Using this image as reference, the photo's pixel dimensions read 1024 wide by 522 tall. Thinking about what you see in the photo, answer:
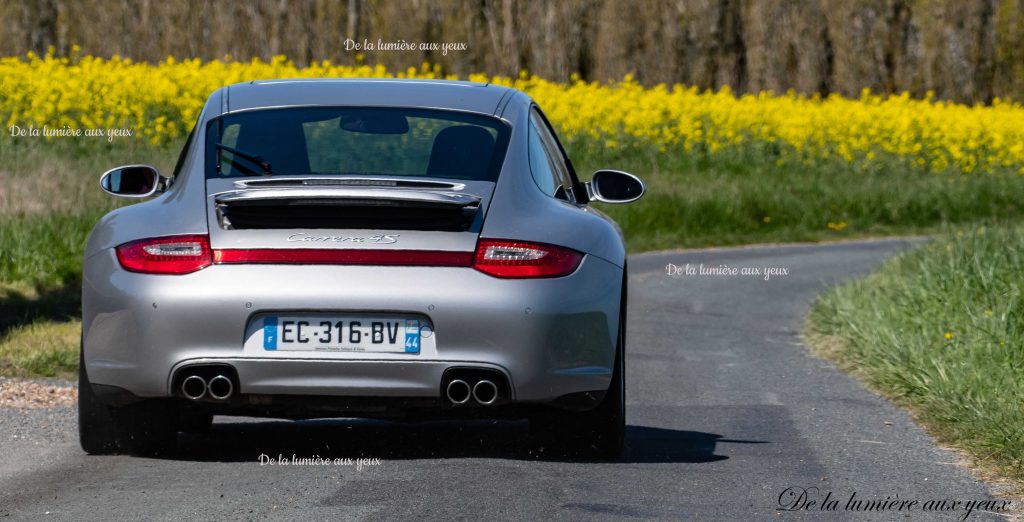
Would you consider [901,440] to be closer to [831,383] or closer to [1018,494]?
[1018,494]

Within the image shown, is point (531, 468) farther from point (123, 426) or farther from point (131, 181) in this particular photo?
point (131, 181)

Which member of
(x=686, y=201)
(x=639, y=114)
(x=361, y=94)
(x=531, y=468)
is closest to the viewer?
(x=531, y=468)

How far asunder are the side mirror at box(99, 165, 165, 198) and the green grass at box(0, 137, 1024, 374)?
502cm

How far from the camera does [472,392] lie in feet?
20.1

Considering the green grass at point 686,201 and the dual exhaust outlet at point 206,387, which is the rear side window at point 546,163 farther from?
the green grass at point 686,201

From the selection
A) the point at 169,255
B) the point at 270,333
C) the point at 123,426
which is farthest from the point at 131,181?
the point at 270,333

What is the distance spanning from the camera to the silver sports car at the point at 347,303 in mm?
5984

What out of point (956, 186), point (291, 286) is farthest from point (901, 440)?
point (956, 186)

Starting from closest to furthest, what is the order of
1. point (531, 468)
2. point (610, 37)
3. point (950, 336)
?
point (531, 468) < point (950, 336) < point (610, 37)

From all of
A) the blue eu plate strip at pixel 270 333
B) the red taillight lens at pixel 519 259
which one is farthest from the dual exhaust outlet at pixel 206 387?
the red taillight lens at pixel 519 259

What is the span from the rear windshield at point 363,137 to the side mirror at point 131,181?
556 mm

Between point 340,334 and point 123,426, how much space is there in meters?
1.08

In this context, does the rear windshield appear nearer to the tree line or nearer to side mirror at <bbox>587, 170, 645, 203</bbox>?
side mirror at <bbox>587, 170, 645, 203</bbox>

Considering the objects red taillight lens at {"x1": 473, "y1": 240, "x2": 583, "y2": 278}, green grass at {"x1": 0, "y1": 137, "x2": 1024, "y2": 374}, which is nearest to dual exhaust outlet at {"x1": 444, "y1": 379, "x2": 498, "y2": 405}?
red taillight lens at {"x1": 473, "y1": 240, "x2": 583, "y2": 278}
